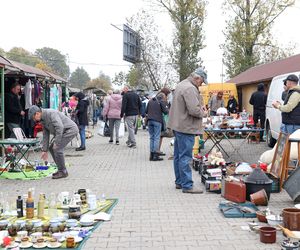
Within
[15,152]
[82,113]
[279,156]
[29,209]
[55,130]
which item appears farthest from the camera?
[82,113]

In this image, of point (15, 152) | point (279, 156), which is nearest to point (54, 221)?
point (279, 156)

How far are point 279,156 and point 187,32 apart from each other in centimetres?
3087

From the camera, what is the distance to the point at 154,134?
11578mm

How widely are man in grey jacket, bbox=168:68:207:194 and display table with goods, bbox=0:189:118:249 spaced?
Result: 4.39 ft

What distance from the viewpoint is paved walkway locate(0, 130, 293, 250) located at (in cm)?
509

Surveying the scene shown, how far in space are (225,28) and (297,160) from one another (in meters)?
31.5

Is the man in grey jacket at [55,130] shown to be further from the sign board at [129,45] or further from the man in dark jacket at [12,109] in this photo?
the sign board at [129,45]

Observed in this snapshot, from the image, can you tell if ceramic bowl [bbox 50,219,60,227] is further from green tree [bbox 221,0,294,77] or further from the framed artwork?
green tree [bbox 221,0,294,77]

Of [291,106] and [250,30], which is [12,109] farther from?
[250,30]

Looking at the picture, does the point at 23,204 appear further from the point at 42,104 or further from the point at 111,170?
the point at 42,104

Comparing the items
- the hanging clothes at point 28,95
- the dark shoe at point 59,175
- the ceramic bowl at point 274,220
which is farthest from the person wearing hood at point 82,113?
the ceramic bowl at point 274,220

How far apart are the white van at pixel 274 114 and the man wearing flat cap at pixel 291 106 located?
4180 millimetres

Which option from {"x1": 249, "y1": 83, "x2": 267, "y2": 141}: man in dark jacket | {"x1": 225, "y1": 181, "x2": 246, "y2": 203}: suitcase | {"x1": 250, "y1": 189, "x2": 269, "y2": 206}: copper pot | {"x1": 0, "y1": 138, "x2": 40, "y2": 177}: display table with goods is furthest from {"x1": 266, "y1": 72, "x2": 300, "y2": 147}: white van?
{"x1": 0, "y1": 138, "x2": 40, "y2": 177}: display table with goods

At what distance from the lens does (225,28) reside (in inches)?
1508
